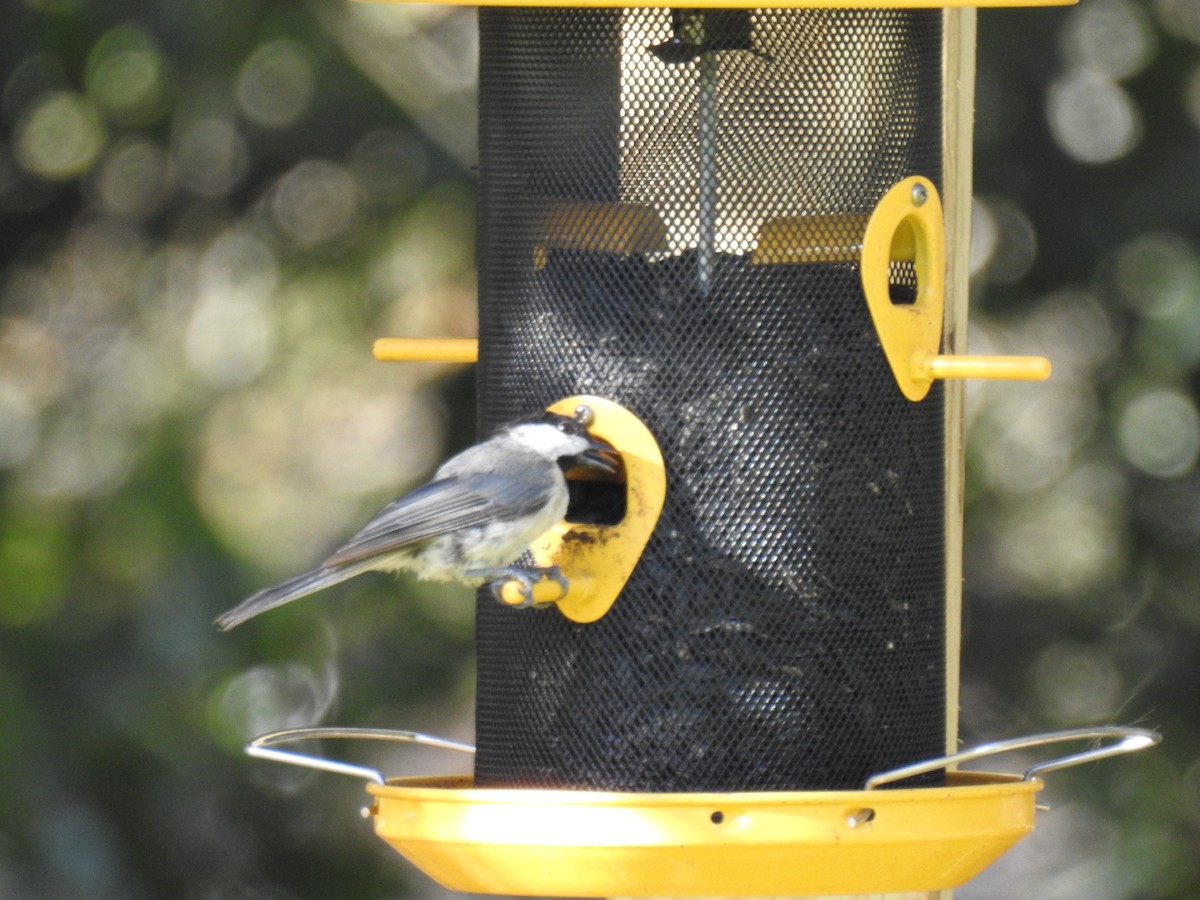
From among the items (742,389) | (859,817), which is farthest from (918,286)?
(859,817)

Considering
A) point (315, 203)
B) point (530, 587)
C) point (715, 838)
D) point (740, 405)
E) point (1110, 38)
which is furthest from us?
point (315, 203)

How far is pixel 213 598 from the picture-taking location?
530 centimetres

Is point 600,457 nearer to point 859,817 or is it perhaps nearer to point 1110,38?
point 859,817

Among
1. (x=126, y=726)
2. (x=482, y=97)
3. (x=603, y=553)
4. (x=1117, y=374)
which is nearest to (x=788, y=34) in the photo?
(x=482, y=97)

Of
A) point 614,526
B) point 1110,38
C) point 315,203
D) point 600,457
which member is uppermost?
point 1110,38

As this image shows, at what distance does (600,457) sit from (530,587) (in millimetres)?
276

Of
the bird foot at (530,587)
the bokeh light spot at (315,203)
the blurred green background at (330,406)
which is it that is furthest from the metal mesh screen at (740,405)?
the bokeh light spot at (315,203)

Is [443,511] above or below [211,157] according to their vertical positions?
below

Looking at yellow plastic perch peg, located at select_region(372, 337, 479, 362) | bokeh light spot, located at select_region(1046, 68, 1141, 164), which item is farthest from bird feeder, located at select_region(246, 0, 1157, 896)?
bokeh light spot, located at select_region(1046, 68, 1141, 164)

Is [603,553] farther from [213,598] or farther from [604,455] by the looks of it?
[213,598]

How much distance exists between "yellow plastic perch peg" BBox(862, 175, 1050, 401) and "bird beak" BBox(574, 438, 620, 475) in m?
0.52

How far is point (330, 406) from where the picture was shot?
5961mm

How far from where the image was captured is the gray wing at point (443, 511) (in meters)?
3.84

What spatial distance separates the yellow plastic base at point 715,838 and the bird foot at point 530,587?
13.4 inches
